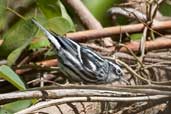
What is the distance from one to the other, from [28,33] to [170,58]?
0.43 meters

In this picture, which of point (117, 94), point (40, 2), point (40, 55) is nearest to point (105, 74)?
point (117, 94)

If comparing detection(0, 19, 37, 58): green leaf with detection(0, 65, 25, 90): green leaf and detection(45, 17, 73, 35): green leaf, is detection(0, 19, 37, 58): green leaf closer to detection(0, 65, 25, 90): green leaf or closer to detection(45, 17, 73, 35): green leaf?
detection(45, 17, 73, 35): green leaf

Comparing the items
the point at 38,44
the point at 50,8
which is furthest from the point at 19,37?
the point at 50,8

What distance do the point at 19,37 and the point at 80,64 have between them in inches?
8.7

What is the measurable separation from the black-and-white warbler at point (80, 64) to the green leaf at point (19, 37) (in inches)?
1.2

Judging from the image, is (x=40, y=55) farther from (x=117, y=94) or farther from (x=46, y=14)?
(x=117, y=94)

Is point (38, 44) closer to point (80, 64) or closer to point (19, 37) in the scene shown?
point (19, 37)

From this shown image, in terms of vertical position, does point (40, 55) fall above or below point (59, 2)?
below

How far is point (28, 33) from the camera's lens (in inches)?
58.6

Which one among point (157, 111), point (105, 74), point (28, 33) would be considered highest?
point (28, 33)

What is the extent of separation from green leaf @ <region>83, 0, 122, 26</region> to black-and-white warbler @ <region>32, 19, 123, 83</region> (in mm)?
418

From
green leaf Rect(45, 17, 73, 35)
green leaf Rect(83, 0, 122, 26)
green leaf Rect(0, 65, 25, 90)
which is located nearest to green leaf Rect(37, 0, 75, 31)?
green leaf Rect(45, 17, 73, 35)

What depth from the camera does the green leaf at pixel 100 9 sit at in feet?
6.09

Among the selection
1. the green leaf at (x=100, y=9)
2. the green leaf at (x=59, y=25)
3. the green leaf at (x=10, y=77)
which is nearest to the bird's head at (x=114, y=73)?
the green leaf at (x=59, y=25)
